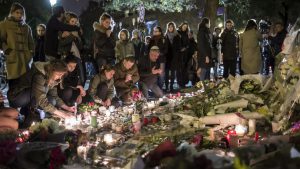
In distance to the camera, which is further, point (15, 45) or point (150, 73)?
point (150, 73)

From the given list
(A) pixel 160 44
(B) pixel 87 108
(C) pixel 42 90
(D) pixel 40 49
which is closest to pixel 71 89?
(B) pixel 87 108

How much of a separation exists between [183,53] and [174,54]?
13.4 inches

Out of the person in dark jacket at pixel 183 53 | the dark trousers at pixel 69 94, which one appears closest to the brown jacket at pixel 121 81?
the dark trousers at pixel 69 94

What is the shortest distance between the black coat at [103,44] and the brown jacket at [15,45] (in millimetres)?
2014

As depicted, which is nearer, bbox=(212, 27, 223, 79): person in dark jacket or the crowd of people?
the crowd of people

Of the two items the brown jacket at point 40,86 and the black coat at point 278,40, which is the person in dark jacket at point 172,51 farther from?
the brown jacket at point 40,86

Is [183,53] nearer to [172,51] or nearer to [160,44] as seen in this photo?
[172,51]

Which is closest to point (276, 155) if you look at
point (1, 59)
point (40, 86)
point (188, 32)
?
point (40, 86)

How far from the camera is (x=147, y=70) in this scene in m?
9.79

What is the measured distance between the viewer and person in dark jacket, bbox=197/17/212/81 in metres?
11.2

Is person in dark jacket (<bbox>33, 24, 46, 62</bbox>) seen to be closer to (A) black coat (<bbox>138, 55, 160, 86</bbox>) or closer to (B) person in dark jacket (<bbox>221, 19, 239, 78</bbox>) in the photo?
(A) black coat (<bbox>138, 55, 160, 86</bbox>)

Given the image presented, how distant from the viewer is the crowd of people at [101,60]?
274 inches

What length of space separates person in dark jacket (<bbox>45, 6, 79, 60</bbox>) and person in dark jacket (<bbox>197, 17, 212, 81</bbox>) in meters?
3.65

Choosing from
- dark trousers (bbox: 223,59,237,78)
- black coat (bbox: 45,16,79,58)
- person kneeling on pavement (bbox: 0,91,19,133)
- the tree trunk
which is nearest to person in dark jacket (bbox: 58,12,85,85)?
black coat (bbox: 45,16,79,58)
